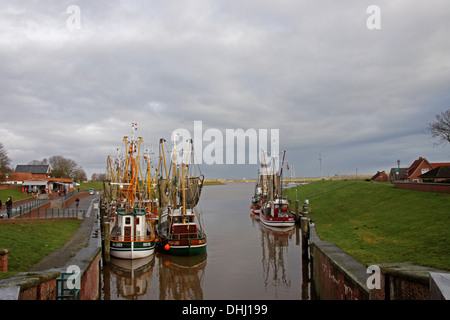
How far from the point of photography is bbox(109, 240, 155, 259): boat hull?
29.4 meters

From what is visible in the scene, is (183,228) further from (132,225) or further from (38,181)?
(38,181)

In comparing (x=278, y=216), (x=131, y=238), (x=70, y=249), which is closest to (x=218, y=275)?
(x=131, y=238)

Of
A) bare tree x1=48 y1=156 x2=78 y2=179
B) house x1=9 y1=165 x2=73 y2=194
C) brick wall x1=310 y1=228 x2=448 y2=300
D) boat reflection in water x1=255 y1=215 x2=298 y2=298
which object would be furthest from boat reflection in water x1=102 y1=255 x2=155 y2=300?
bare tree x1=48 y1=156 x2=78 y2=179

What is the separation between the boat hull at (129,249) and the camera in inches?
1158

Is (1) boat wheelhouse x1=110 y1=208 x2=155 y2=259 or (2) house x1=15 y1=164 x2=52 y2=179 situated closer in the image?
(1) boat wheelhouse x1=110 y1=208 x2=155 y2=259

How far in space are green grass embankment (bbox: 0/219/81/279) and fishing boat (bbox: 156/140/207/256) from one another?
9386 millimetres

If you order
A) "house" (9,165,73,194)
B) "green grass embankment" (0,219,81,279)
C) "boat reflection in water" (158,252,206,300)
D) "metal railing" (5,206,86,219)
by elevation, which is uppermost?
"house" (9,165,73,194)

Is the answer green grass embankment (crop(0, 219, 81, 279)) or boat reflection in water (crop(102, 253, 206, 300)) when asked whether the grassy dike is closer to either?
boat reflection in water (crop(102, 253, 206, 300))

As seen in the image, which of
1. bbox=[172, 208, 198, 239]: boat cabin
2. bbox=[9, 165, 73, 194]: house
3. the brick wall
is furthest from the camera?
bbox=[9, 165, 73, 194]: house

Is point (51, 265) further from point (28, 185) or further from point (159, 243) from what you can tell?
point (28, 185)

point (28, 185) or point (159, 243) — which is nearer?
point (159, 243)
